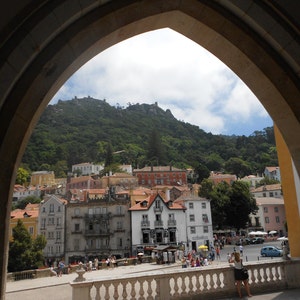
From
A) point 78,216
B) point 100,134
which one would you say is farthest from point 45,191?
point 100,134

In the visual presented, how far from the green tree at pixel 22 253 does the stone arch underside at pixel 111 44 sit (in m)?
38.7

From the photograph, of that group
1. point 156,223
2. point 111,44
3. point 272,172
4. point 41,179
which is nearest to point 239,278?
point 111,44

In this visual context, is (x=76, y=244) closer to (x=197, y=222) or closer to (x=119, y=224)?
(x=119, y=224)

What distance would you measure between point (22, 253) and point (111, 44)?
39.1 m

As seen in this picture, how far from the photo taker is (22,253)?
123 feet

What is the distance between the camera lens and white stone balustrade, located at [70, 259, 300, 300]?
265 inches

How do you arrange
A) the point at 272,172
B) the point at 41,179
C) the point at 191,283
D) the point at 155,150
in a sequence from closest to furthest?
1. the point at 191,283
2. the point at 41,179
3. the point at 272,172
4. the point at 155,150

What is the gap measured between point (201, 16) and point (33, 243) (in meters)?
41.9

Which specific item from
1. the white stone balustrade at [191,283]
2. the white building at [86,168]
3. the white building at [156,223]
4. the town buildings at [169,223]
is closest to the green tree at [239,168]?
the white building at [86,168]

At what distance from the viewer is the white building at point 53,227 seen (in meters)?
52.6

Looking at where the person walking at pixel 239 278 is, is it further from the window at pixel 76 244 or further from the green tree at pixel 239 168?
the green tree at pixel 239 168

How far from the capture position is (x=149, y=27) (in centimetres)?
389

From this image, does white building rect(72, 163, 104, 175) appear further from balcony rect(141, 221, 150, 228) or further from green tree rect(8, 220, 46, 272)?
green tree rect(8, 220, 46, 272)

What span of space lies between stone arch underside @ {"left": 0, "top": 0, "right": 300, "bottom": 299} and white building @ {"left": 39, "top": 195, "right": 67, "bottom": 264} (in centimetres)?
5347
